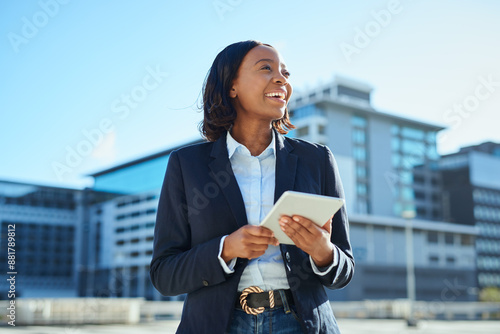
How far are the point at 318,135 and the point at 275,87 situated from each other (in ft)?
241

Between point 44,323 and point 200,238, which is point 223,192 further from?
point 44,323

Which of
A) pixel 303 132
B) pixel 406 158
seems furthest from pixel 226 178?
pixel 406 158

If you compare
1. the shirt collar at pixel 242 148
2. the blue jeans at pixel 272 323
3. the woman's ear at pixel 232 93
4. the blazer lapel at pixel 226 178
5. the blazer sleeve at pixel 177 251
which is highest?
the woman's ear at pixel 232 93

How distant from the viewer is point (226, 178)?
2.16 m

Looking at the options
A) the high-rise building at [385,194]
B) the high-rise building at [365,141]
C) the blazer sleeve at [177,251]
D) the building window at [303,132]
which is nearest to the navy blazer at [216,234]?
the blazer sleeve at [177,251]

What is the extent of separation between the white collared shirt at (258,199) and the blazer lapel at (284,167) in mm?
35

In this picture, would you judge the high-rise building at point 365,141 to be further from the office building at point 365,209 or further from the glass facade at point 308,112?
the office building at point 365,209

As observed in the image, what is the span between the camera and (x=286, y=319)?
1945mm

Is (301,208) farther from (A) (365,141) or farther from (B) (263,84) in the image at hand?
(A) (365,141)

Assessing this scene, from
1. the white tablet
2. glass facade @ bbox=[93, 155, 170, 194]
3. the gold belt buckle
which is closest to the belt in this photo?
the gold belt buckle

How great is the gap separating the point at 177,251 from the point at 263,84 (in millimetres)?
720

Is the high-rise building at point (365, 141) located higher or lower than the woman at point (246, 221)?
higher

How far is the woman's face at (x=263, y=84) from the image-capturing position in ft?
7.34

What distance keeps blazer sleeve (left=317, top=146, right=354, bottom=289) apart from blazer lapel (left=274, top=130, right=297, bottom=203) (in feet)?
0.52
